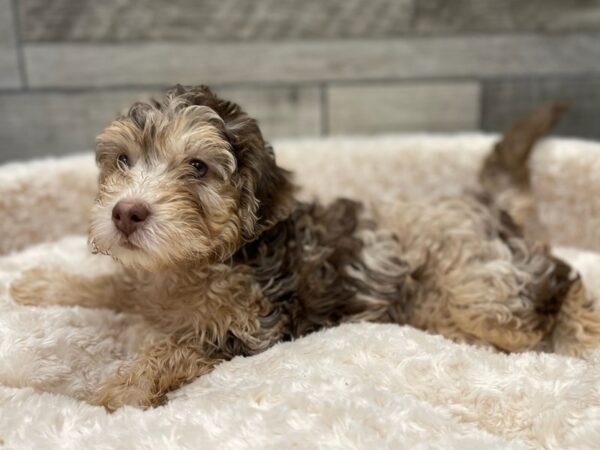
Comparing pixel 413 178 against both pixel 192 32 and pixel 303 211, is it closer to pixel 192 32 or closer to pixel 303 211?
pixel 303 211

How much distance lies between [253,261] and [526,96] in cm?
266

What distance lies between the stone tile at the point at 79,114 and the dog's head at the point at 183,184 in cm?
179

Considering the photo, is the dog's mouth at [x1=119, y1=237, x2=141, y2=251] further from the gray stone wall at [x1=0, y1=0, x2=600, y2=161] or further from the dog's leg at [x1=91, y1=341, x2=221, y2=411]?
the gray stone wall at [x1=0, y1=0, x2=600, y2=161]

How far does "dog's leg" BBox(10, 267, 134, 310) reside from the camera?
2402 millimetres

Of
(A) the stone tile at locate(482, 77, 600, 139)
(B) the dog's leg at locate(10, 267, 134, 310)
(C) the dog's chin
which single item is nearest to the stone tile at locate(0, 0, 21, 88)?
(B) the dog's leg at locate(10, 267, 134, 310)

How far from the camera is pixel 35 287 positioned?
7.96 ft

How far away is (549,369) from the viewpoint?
1.92 metres

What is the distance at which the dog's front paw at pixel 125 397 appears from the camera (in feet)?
6.09

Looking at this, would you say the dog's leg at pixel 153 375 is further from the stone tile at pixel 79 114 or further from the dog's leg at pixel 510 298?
the stone tile at pixel 79 114

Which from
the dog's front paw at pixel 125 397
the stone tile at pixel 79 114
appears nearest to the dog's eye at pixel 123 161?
the dog's front paw at pixel 125 397

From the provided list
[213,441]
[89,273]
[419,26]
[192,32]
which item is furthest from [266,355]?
[419,26]

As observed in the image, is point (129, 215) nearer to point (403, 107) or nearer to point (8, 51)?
point (8, 51)

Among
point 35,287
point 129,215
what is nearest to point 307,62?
point 35,287

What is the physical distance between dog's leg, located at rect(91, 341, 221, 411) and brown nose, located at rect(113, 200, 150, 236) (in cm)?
45
